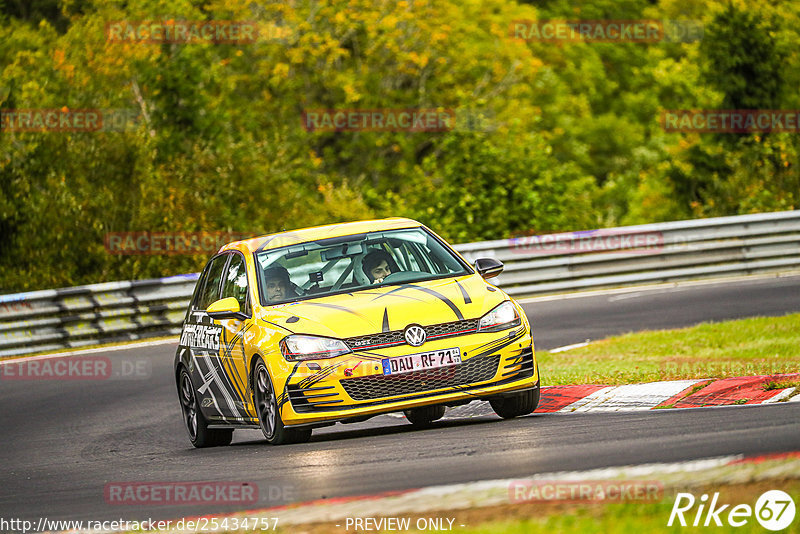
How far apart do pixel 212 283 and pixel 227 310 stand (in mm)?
1498

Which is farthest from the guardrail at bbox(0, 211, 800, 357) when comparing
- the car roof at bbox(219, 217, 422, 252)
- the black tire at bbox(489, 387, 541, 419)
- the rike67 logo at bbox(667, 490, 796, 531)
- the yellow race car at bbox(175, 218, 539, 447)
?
the rike67 logo at bbox(667, 490, 796, 531)

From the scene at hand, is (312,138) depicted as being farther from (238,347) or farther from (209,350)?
(238,347)

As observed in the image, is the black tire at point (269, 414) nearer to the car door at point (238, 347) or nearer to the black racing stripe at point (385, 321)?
the car door at point (238, 347)

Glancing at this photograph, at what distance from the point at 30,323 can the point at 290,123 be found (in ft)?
92.7

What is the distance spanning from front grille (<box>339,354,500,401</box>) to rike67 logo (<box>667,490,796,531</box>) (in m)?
4.20

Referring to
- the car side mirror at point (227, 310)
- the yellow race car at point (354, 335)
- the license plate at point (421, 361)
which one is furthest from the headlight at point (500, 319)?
the car side mirror at point (227, 310)

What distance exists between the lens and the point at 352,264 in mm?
10781

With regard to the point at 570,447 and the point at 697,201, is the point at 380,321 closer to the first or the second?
the point at 570,447

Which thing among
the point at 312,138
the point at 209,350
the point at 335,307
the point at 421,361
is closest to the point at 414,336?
the point at 421,361

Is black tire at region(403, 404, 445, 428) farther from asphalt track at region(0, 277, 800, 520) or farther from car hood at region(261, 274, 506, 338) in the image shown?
car hood at region(261, 274, 506, 338)

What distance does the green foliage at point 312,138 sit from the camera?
2588 cm

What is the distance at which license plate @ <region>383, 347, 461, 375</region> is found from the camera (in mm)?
9539

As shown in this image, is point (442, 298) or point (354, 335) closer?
point (354, 335)

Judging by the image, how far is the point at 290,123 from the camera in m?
48.2
